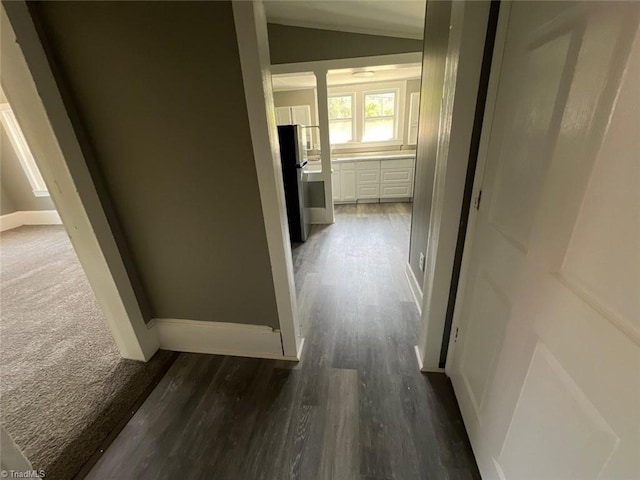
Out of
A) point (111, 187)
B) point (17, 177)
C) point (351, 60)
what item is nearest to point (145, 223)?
point (111, 187)

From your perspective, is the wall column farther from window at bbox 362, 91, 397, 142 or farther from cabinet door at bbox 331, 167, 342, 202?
window at bbox 362, 91, 397, 142

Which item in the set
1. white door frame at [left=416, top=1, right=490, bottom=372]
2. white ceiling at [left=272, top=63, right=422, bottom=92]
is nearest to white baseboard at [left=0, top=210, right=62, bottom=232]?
white ceiling at [left=272, top=63, right=422, bottom=92]

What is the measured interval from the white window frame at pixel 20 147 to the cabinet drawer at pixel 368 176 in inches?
201

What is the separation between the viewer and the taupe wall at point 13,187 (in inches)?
173

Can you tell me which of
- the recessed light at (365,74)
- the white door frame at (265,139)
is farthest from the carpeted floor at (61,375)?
the recessed light at (365,74)

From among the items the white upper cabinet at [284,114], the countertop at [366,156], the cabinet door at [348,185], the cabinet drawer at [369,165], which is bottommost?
the cabinet door at [348,185]

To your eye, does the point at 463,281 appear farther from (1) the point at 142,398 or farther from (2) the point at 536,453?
(1) the point at 142,398

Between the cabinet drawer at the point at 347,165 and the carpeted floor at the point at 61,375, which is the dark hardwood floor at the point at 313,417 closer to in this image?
the carpeted floor at the point at 61,375

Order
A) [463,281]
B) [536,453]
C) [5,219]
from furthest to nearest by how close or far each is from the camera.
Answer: [5,219] → [463,281] → [536,453]

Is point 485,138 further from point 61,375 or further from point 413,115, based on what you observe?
point 413,115

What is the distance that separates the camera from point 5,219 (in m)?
4.54

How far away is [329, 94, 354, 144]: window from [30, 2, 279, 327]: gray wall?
4049 mm

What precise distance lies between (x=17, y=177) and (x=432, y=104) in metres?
6.57

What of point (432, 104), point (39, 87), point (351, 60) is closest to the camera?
point (39, 87)
